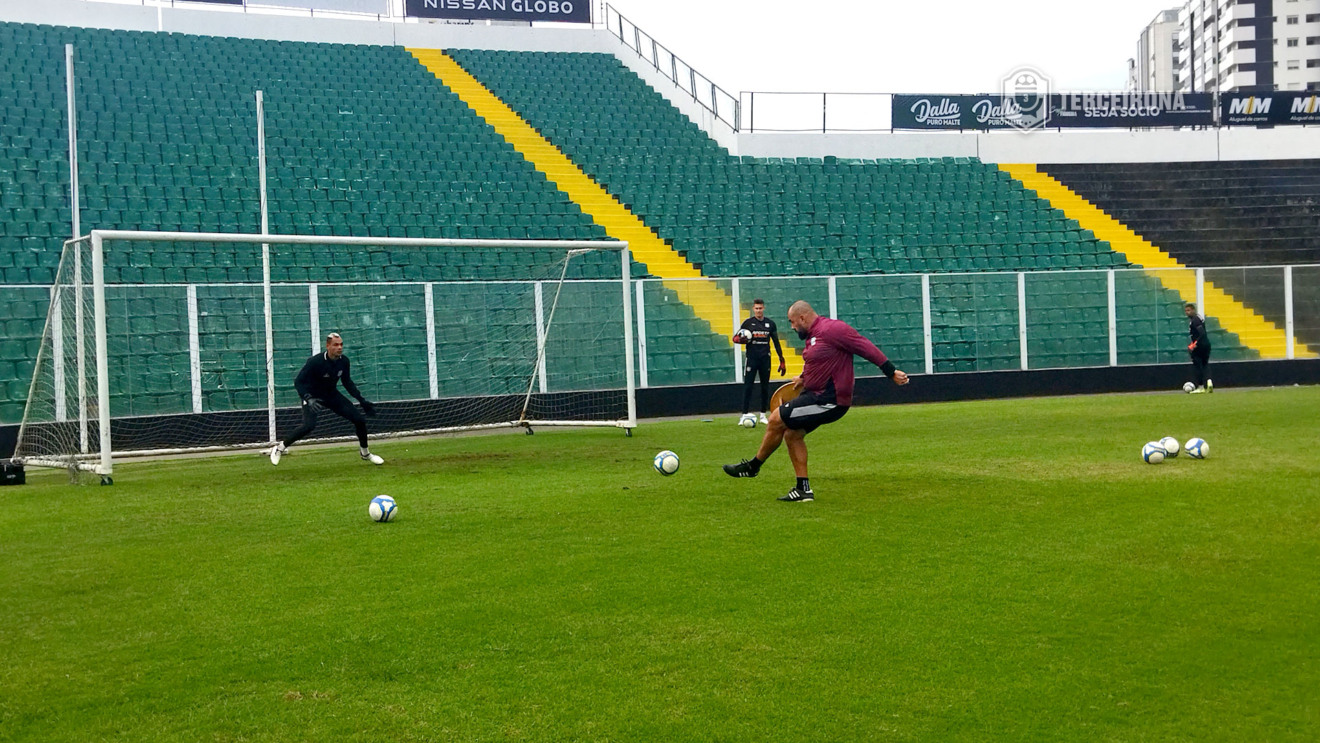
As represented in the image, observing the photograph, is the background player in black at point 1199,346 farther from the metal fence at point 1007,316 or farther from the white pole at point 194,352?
the white pole at point 194,352

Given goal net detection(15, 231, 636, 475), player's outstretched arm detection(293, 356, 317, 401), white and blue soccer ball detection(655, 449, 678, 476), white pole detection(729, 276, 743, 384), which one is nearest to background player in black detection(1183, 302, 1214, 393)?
white pole detection(729, 276, 743, 384)

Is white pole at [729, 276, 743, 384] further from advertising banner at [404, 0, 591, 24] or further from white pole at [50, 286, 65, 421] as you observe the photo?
advertising banner at [404, 0, 591, 24]

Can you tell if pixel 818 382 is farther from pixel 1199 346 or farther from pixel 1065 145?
pixel 1065 145

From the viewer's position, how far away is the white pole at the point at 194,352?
17.3 metres

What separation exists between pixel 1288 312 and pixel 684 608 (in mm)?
24032

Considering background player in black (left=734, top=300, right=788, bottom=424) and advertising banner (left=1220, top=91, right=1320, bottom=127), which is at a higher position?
advertising banner (left=1220, top=91, right=1320, bottom=127)

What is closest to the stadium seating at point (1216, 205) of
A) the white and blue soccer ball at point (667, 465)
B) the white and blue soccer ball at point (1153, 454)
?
the white and blue soccer ball at point (1153, 454)

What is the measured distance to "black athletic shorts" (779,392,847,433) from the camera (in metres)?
10.7

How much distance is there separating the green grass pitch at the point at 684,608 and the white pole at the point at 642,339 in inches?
396

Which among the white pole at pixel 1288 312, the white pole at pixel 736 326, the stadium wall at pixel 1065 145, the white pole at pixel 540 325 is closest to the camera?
the white pole at pixel 540 325

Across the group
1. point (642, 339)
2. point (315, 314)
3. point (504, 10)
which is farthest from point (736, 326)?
point (504, 10)

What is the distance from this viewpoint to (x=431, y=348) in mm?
19562

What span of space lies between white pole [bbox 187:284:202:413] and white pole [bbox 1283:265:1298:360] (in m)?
22.2

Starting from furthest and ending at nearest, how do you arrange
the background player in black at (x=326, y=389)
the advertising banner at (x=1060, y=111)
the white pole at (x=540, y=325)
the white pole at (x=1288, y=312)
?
1. the advertising banner at (x=1060, y=111)
2. the white pole at (x=1288, y=312)
3. the white pole at (x=540, y=325)
4. the background player in black at (x=326, y=389)
